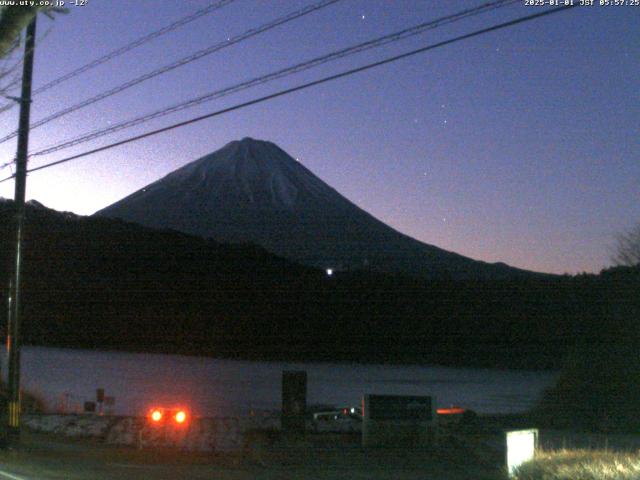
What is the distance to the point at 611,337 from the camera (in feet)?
84.8

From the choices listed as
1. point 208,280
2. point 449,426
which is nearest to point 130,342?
point 208,280

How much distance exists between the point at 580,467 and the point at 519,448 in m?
1.76

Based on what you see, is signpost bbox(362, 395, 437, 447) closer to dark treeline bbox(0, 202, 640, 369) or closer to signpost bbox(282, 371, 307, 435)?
signpost bbox(282, 371, 307, 435)

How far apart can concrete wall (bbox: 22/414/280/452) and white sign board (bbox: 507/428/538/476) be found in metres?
7.40

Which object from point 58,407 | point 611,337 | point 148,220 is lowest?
point 58,407

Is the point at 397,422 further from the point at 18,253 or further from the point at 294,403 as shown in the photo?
the point at 18,253

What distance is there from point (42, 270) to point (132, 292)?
730 cm

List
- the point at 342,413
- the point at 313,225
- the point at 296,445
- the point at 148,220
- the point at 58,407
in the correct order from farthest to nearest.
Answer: the point at 313,225 → the point at 148,220 → the point at 58,407 → the point at 342,413 → the point at 296,445

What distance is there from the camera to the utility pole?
17234 mm

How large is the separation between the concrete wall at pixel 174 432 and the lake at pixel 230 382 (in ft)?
34.7

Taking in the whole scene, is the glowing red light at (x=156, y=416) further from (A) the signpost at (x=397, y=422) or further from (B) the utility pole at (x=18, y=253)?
(A) the signpost at (x=397, y=422)

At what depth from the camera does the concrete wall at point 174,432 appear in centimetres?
1901

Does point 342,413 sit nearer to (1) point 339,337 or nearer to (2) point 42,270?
(1) point 339,337

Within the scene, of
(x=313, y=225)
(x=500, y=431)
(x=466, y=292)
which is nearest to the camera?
(x=500, y=431)
